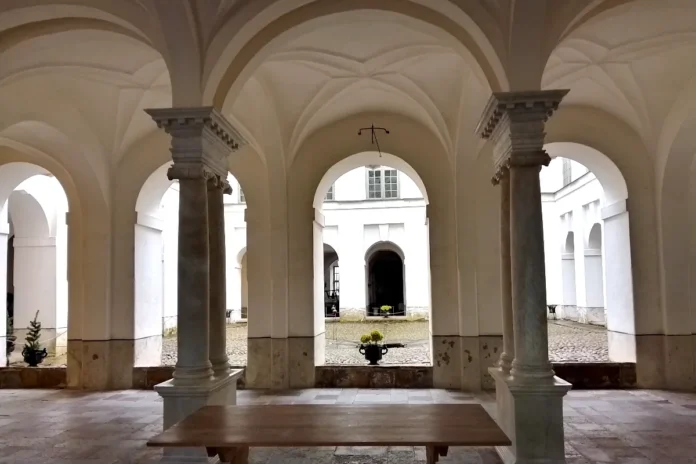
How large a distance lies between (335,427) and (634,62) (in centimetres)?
813

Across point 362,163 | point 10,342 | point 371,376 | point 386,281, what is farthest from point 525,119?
point 386,281

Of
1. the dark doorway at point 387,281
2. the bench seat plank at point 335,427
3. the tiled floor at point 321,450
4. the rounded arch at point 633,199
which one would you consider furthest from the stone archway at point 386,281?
the bench seat plank at point 335,427

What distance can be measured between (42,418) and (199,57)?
21.0ft

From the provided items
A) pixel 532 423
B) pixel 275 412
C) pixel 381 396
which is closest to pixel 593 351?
pixel 381 396

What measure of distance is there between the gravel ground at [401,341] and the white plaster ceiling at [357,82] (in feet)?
18.7

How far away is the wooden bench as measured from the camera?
4.81 metres

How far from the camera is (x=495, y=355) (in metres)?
11.5

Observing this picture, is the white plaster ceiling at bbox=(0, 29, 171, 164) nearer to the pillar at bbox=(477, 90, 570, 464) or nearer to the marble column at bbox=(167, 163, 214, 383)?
the marble column at bbox=(167, 163, 214, 383)

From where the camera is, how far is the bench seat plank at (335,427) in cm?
480

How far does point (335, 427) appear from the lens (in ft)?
17.3

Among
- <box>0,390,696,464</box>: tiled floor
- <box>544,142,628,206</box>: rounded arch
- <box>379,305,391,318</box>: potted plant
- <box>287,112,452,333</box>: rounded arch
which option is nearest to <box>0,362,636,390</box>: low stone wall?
<box>0,390,696,464</box>: tiled floor

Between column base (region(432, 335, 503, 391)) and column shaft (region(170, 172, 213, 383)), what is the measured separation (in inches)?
225

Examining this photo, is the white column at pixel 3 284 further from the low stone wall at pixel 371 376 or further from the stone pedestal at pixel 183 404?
the stone pedestal at pixel 183 404

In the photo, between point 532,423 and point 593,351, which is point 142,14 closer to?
point 532,423
